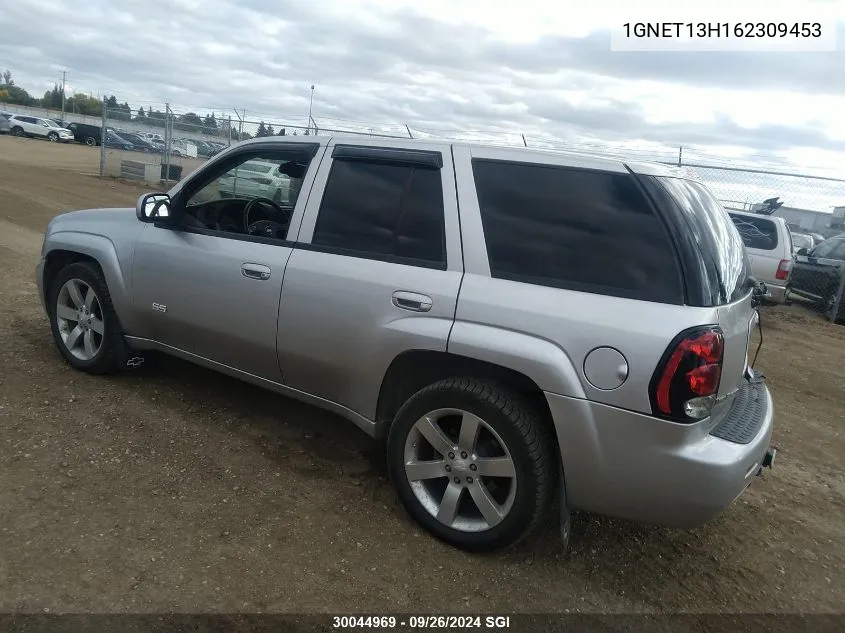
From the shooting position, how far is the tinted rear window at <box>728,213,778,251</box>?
35.3ft

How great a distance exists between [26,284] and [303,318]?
5.10m

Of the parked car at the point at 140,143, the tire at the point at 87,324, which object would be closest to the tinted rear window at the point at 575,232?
the tire at the point at 87,324

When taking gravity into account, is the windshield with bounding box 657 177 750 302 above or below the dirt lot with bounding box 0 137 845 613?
above

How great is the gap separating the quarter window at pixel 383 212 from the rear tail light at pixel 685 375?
1.10m

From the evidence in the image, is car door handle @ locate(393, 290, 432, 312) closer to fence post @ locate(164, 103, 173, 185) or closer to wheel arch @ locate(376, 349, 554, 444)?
wheel arch @ locate(376, 349, 554, 444)

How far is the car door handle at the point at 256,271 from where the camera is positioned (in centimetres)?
364

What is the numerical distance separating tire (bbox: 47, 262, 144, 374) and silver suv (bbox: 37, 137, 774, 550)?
2.27ft

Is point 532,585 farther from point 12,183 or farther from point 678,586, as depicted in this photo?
point 12,183

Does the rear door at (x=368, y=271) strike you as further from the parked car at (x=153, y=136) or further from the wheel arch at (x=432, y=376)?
the parked car at (x=153, y=136)

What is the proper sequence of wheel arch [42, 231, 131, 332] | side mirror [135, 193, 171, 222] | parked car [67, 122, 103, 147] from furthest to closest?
parked car [67, 122, 103, 147] → wheel arch [42, 231, 131, 332] → side mirror [135, 193, 171, 222]

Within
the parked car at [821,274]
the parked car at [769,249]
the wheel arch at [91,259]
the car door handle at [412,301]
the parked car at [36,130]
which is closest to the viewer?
the car door handle at [412,301]

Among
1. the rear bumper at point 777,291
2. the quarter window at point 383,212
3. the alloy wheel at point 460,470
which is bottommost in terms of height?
the alloy wheel at point 460,470

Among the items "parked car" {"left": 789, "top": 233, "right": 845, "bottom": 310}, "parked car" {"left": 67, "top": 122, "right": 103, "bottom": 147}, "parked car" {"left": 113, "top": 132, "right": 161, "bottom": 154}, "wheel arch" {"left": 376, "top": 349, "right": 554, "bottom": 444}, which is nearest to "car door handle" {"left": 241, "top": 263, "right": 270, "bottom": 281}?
"wheel arch" {"left": 376, "top": 349, "right": 554, "bottom": 444}

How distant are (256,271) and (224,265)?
27cm
